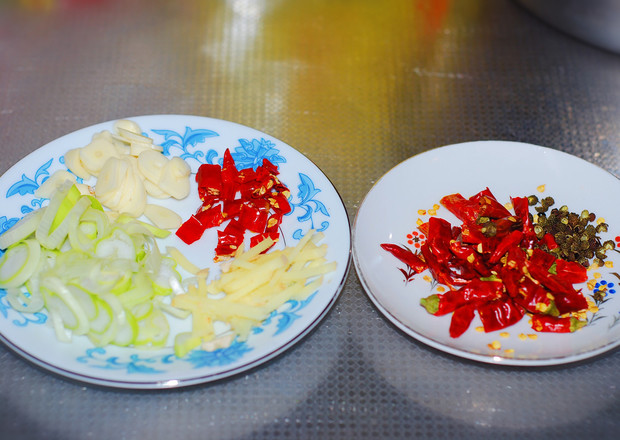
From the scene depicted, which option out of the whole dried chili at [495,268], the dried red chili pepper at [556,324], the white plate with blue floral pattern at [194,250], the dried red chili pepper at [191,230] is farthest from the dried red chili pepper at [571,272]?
the dried red chili pepper at [191,230]

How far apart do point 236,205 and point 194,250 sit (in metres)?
0.14

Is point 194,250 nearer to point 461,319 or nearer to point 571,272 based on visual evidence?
point 461,319

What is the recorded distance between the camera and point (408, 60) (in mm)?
2027

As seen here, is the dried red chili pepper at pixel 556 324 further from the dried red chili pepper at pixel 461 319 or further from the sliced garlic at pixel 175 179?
the sliced garlic at pixel 175 179

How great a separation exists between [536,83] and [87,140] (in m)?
1.37

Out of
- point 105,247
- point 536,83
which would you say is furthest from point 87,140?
point 536,83

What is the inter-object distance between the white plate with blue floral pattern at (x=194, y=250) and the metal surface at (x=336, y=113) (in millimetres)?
112

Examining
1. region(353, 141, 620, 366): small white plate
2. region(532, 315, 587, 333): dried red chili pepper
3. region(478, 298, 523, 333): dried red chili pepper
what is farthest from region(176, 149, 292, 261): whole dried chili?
region(532, 315, 587, 333): dried red chili pepper

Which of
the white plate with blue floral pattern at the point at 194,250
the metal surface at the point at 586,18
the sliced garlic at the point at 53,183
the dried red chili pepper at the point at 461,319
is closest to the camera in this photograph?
the white plate with blue floral pattern at the point at 194,250

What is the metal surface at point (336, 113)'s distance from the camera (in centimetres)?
120

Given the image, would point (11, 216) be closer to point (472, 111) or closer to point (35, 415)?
point (35, 415)

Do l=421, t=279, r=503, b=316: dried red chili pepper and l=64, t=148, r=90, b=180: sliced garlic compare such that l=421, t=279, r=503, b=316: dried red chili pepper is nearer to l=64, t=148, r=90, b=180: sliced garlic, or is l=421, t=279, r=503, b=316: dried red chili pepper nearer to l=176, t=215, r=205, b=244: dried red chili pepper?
l=176, t=215, r=205, b=244: dried red chili pepper

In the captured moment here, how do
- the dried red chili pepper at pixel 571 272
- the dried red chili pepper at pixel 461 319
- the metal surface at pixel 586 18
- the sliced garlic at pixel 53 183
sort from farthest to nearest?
the metal surface at pixel 586 18, the sliced garlic at pixel 53 183, the dried red chili pepper at pixel 571 272, the dried red chili pepper at pixel 461 319

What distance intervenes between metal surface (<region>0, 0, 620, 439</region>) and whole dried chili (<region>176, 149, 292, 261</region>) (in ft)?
0.76
